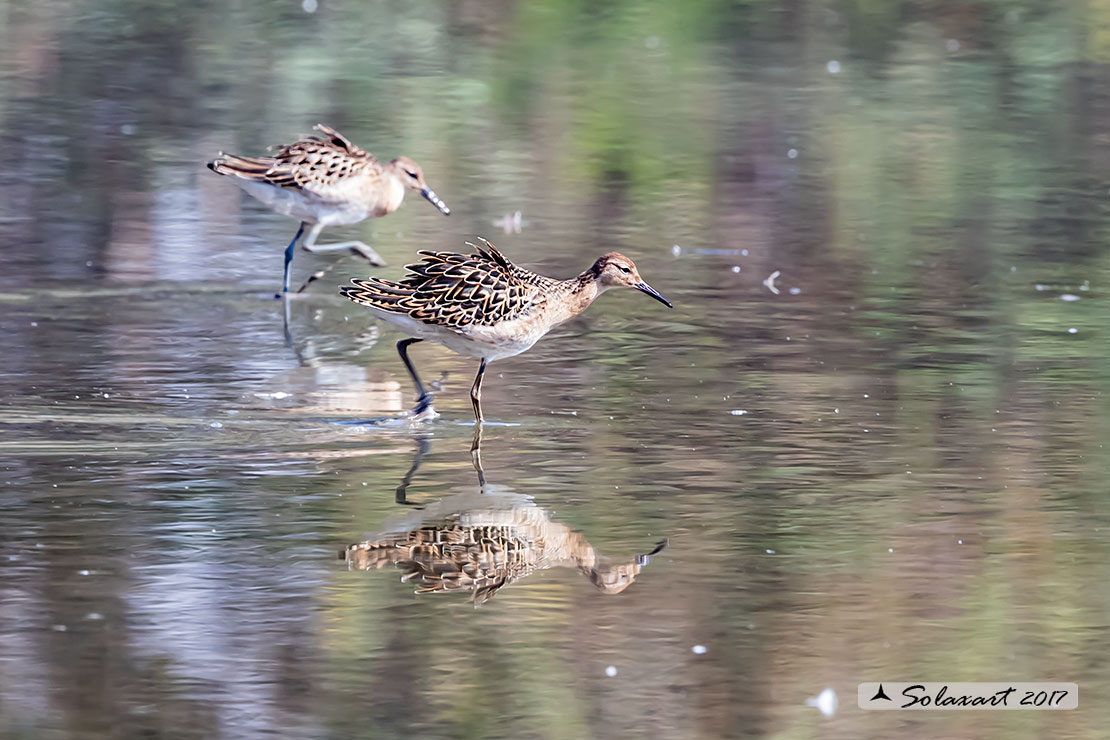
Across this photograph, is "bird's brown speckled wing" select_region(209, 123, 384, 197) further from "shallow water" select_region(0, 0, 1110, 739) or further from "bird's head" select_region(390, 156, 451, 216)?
"shallow water" select_region(0, 0, 1110, 739)

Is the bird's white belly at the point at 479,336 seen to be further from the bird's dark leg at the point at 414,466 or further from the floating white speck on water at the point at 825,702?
the floating white speck on water at the point at 825,702

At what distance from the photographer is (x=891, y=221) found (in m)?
15.8

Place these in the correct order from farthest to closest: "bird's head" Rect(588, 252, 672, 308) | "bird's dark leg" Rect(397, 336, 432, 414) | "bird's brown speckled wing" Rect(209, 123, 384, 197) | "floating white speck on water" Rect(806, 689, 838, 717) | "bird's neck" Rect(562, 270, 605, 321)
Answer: "bird's brown speckled wing" Rect(209, 123, 384, 197) → "bird's head" Rect(588, 252, 672, 308) → "bird's neck" Rect(562, 270, 605, 321) → "bird's dark leg" Rect(397, 336, 432, 414) → "floating white speck on water" Rect(806, 689, 838, 717)

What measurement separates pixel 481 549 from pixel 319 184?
19.7 feet

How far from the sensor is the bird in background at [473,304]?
1023cm

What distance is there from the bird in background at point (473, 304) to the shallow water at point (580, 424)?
0.35 meters

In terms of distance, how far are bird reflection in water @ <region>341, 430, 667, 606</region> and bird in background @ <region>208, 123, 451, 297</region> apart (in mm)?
5132

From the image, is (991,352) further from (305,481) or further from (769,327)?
(305,481)

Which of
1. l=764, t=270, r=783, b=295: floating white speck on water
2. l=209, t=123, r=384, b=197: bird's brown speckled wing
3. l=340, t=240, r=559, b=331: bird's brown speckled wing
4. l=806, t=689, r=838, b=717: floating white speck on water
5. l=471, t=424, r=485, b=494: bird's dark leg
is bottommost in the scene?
l=764, t=270, r=783, b=295: floating white speck on water

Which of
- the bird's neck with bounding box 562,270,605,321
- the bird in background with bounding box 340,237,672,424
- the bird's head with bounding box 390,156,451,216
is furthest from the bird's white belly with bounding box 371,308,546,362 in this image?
the bird's head with bounding box 390,156,451,216

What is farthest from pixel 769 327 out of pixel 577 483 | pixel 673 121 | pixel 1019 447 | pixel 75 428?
pixel 673 121

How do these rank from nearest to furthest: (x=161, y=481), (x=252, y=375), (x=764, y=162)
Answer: (x=161, y=481)
(x=252, y=375)
(x=764, y=162)

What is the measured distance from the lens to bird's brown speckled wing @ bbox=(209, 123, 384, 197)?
1355cm

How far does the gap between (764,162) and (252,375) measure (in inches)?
316
